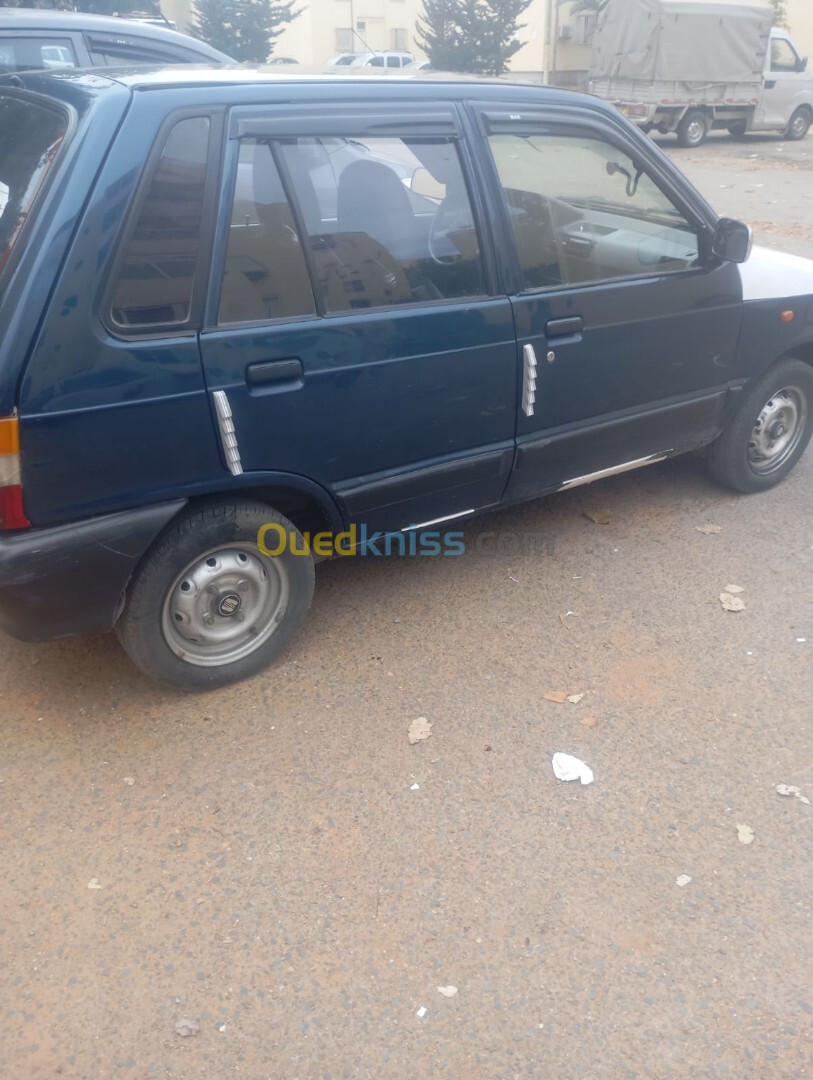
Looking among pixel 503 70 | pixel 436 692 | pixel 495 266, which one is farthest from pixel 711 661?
pixel 503 70

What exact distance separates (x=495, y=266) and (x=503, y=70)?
111 ft

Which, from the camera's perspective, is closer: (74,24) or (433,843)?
(433,843)

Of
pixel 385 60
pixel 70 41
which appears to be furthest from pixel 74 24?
pixel 385 60

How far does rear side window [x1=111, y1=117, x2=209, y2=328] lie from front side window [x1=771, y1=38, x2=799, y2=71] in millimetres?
21456

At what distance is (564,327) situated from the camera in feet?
11.7

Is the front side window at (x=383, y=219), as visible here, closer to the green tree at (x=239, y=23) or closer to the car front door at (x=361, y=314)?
the car front door at (x=361, y=314)

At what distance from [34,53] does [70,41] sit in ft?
0.85

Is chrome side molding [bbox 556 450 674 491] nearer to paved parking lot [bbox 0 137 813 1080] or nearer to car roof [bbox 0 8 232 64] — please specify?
paved parking lot [bbox 0 137 813 1080]

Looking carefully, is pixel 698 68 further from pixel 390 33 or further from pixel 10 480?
pixel 390 33

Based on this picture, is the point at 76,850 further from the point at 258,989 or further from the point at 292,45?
the point at 292,45

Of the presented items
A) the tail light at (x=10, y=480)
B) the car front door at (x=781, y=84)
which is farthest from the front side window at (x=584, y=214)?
the car front door at (x=781, y=84)

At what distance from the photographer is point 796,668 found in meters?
3.49

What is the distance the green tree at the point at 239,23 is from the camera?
1246 inches

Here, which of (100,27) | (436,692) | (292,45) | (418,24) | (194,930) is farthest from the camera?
(292,45)
